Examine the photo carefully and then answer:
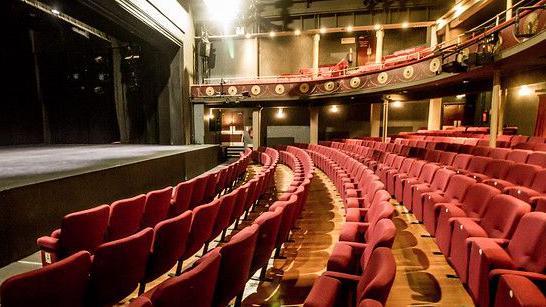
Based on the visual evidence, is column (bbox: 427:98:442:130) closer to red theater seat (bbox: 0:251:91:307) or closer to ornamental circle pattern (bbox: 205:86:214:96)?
ornamental circle pattern (bbox: 205:86:214:96)

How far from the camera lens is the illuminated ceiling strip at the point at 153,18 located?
519 centimetres

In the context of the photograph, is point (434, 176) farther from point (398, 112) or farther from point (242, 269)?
point (398, 112)

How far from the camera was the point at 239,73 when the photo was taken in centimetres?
1284

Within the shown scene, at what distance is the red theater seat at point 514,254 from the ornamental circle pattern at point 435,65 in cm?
561

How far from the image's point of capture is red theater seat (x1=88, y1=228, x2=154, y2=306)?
125cm

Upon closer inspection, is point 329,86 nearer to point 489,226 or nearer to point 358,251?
point 489,226

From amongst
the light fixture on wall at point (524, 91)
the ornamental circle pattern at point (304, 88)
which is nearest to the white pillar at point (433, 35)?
the light fixture on wall at point (524, 91)

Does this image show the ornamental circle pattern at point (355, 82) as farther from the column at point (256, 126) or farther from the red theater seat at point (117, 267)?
the red theater seat at point (117, 267)

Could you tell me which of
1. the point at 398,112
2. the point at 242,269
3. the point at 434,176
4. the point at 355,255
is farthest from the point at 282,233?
the point at 398,112

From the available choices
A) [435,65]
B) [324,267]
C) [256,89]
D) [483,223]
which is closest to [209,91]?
[256,89]

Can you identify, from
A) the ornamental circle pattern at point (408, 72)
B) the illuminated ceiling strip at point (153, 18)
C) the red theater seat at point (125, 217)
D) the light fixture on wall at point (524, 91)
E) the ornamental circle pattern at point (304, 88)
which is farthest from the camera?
the ornamental circle pattern at point (304, 88)

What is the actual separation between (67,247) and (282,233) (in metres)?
1.23

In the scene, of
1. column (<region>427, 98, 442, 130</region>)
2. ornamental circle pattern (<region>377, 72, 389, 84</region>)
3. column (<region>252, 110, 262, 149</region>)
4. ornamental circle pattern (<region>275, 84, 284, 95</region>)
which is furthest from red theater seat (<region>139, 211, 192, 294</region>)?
column (<region>427, 98, 442, 130</region>)

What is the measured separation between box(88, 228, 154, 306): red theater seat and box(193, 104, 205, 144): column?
8994 mm
